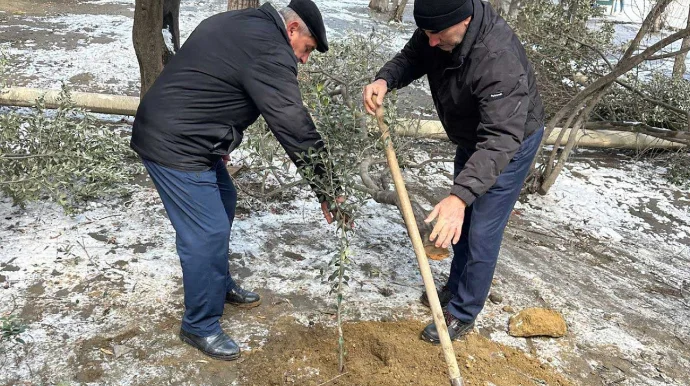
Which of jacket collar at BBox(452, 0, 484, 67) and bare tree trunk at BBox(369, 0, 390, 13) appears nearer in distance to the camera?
jacket collar at BBox(452, 0, 484, 67)

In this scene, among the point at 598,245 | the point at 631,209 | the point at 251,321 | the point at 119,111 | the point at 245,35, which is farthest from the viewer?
the point at 119,111

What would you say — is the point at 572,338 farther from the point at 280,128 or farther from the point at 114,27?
the point at 114,27

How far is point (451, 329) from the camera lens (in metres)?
3.14

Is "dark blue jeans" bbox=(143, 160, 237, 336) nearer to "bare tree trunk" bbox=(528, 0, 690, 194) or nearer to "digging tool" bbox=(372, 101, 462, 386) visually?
"digging tool" bbox=(372, 101, 462, 386)

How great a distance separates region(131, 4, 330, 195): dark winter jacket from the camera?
2.46 m

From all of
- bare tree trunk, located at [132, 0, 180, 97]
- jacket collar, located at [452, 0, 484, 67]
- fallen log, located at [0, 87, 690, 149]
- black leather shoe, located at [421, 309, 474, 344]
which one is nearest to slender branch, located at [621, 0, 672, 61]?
fallen log, located at [0, 87, 690, 149]

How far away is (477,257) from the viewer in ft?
9.86

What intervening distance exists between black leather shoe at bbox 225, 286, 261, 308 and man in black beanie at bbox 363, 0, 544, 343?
1.03 m

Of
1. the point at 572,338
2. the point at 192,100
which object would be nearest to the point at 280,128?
the point at 192,100

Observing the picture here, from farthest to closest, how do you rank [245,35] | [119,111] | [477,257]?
[119,111] < [477,257] < [245,35]

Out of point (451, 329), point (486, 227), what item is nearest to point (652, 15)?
point (486, 227)

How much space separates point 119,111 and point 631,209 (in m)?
5.22

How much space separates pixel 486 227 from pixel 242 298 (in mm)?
1477

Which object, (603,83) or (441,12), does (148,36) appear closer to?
(441,12)
